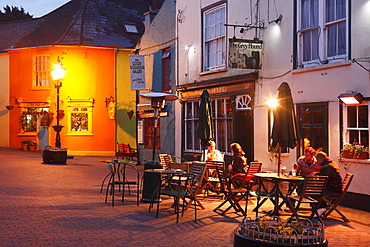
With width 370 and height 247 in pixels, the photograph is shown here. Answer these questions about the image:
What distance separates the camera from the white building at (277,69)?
12.2 metres

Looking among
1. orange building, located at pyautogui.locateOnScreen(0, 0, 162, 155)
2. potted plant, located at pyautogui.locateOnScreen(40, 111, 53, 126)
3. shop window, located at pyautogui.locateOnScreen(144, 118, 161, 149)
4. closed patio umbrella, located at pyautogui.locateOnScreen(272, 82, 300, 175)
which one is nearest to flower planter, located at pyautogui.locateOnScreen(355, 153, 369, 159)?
closed patio umbrella, located at pyautogui.locateOnScreen(272, 82, 300, 175)

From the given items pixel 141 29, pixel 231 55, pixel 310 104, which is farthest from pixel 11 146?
pixel 310 104

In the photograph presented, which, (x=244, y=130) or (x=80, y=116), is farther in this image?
(x=80, y=116)

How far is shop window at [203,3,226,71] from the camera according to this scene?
18172 mm

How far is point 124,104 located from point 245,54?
18.0 meters

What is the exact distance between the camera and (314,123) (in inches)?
528

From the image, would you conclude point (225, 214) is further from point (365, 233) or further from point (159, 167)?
point (365, 233)

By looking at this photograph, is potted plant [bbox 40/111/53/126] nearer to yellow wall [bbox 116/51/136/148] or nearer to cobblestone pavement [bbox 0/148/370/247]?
yellow wall [bbox 116/51/136/148]

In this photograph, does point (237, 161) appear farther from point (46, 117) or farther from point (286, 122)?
point (46, 117)

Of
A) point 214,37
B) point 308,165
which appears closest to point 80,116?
point 214,37

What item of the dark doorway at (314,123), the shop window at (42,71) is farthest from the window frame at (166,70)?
the shop window at (42,71)

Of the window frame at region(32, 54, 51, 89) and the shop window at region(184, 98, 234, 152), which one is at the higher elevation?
the window frame at region(32, 54, 51, 89)

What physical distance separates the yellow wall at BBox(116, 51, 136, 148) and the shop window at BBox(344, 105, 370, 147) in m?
21.1

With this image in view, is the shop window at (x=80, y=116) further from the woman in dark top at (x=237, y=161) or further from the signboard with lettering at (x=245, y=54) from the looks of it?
the woman in dark top at (x=237, y=161)
